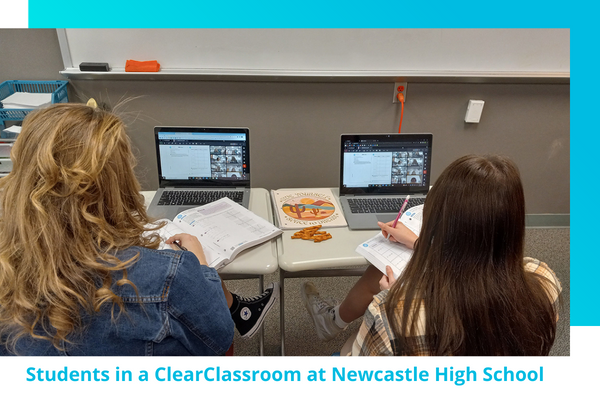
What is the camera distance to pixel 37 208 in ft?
2.50

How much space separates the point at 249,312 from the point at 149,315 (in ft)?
2.47

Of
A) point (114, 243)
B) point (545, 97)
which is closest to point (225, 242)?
point (114, 243)

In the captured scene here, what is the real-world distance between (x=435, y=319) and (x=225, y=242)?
2.39 feet

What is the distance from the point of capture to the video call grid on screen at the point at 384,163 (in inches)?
64.4

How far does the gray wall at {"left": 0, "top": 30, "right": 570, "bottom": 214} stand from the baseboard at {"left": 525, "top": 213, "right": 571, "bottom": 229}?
1.24ft

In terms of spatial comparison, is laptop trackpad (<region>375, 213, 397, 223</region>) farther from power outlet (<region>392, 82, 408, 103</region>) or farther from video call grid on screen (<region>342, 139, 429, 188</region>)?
power outlet (<region>392, 82, 408, 103</region>)

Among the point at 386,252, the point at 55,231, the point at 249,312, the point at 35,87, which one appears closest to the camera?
the point at 55,231

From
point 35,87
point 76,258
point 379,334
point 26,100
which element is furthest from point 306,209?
point 35,87

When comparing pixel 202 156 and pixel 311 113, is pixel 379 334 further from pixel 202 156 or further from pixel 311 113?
pixel 311 113

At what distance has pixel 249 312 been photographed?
1539mm

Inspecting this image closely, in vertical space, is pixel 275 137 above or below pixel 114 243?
above

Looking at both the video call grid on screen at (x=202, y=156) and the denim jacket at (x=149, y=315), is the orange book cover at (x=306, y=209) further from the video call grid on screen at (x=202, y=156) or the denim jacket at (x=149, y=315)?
the denim jacket at (x=149, y=315)

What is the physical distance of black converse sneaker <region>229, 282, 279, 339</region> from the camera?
1.52 m
